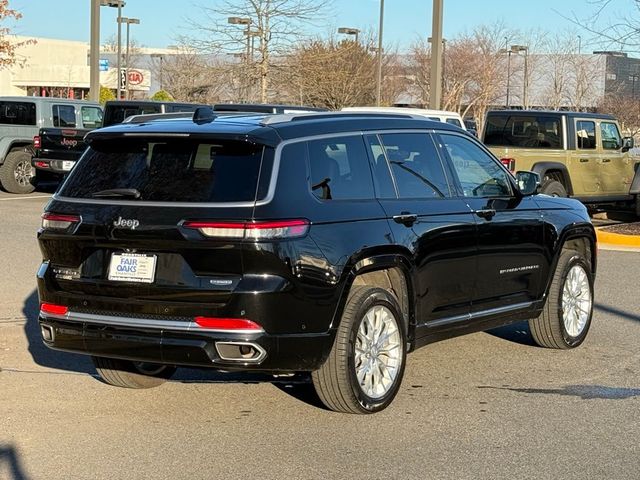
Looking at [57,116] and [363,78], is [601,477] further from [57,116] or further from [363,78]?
[363,78]

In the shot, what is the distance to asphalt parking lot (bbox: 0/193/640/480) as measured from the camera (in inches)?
209

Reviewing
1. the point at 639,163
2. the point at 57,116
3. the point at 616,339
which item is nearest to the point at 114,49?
the point at 57,116

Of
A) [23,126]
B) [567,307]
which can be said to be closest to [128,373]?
[567,307]

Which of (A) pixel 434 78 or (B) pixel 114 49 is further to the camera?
(B) pixel 114 49

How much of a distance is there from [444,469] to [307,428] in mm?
1011

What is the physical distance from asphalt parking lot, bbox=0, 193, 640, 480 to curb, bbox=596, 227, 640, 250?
7.34 meters

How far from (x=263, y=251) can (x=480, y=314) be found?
2353 mm

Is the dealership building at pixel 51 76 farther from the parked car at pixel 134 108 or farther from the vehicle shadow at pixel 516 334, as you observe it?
the vehicle shadow at pixel 516 334

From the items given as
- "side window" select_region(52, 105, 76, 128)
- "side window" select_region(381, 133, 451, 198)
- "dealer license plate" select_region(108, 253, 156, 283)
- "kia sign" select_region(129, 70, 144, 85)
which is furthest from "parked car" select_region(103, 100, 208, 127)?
"kia sign" select_region(129, 70, 144, 85)

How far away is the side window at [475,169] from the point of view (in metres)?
7.31

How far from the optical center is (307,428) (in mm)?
5973

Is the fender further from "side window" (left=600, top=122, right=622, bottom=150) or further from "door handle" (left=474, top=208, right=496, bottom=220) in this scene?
"door handle" (left=474, top=208, right=496, bottom=220)

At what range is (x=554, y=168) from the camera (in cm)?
1705

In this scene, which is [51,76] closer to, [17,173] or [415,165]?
[17,173]
